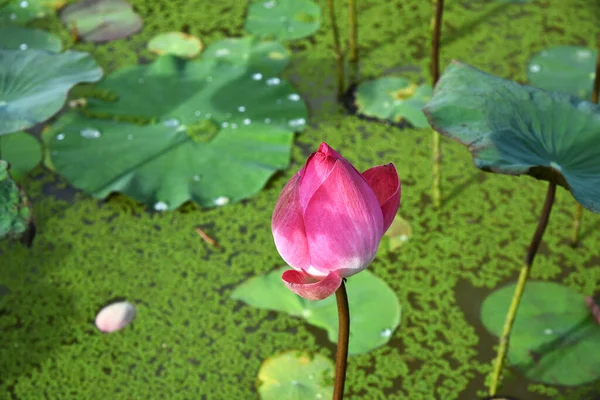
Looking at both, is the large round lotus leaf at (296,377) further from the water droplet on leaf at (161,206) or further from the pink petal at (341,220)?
the pink petal at (341,220)

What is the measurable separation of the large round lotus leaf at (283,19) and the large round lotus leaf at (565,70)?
2.24 feet

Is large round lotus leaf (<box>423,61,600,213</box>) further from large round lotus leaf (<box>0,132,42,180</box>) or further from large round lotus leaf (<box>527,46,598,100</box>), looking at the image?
large round lotus leaf (<box>0,132,42,180</box>)

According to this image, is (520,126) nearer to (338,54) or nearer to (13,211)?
(13,211)

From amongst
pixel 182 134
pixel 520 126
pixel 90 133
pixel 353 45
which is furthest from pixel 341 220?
pixel 353 45

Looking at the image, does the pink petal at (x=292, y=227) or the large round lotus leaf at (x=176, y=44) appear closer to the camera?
the pink petal at (x=292, y=227)

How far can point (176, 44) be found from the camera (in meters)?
2.25

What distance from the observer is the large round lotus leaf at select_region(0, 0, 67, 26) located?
94.0 inches

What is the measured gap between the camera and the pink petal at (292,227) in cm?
78

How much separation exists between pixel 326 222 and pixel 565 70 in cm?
154

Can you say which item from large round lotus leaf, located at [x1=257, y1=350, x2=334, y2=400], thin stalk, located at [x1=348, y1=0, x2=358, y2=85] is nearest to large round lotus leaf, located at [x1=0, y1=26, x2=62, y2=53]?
thin stalk, located at [x1=348, y1=0, x2=358, y2=85]

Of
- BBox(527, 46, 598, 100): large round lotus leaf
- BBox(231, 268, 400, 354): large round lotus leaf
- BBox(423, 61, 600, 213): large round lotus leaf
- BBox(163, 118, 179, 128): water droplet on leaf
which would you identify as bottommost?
BBox(231, 268, 400, 354): large round lotus leaf

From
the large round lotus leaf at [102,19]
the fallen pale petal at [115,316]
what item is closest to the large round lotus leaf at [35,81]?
the fallen pale petal at [115,316]

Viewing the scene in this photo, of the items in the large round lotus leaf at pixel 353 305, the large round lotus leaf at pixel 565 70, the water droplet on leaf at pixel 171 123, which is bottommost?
the large round lotus leaf at pixel 353 305

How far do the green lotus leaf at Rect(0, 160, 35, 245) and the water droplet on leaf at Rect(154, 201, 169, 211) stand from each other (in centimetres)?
59
